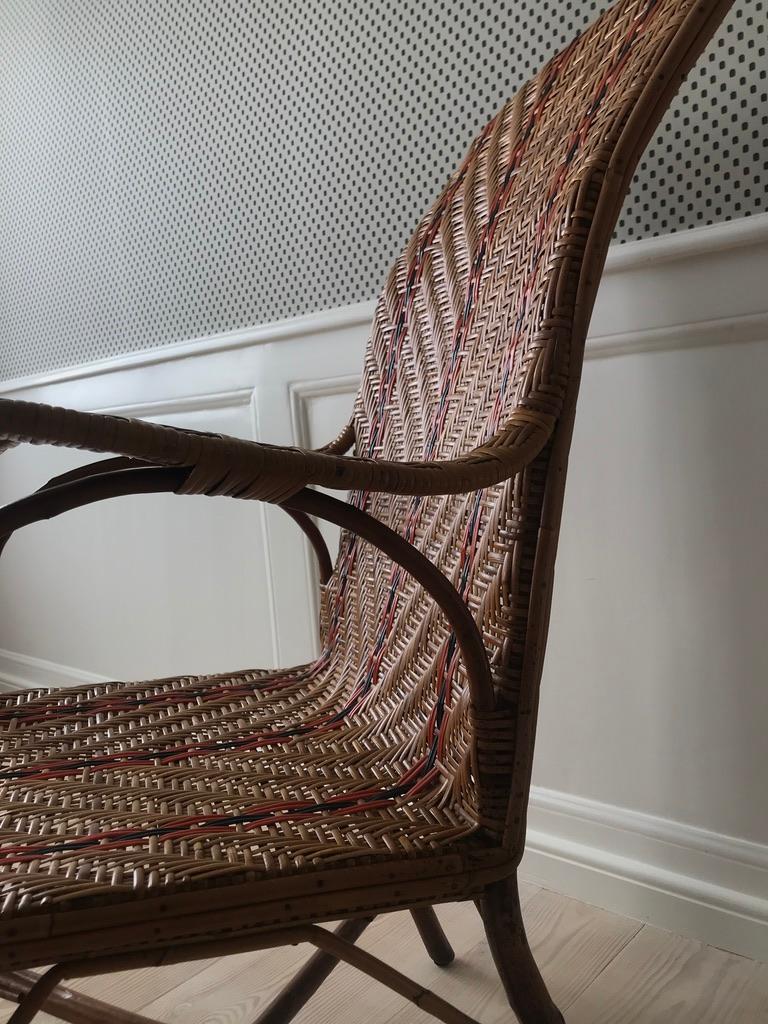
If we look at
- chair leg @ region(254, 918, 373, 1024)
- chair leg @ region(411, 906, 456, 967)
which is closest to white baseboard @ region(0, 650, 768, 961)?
chair leg @ region(411, 906, 456, 967)

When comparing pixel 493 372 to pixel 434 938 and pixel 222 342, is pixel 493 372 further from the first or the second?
pixel 222 342

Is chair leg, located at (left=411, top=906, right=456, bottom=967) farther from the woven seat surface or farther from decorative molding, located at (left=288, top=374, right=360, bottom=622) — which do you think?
decorative molding, located at (left=288, top=374, right=360, bottom=622)

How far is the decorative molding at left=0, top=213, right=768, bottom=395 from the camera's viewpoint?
977 mm

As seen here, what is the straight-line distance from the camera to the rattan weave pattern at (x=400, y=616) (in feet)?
1.86

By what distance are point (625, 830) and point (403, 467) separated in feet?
2.50

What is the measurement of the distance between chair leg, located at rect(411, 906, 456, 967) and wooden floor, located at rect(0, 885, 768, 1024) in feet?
0.05

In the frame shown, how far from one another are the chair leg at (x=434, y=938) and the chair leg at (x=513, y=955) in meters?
0.42

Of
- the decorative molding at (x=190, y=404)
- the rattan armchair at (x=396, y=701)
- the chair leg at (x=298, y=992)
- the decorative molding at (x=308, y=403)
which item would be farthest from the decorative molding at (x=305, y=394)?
the chair leg at (x=298, y=992)

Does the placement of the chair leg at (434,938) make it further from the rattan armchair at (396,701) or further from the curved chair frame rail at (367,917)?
the curved chair frame rail at (367,917)

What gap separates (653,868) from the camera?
3.74 ft

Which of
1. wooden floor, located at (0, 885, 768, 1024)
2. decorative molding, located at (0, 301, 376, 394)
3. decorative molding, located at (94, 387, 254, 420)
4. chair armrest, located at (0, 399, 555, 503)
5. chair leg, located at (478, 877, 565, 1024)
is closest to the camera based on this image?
chair armrest, located at (0, 399, 555, 503)

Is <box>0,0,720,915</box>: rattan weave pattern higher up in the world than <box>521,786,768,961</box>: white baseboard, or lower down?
higher up

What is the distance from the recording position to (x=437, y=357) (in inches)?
37.0

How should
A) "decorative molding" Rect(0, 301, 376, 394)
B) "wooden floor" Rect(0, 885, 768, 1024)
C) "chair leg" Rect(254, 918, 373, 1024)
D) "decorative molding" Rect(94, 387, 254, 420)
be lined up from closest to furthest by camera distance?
"chair leg" Rect(254, 918, 373, 1024)
"wooden floor" Rect(0, 885, 768, 1024)
"decorative molding" Rect(0, 301, 376, 394)
"decorative molding" Rect(94, 387, 254, 420)
